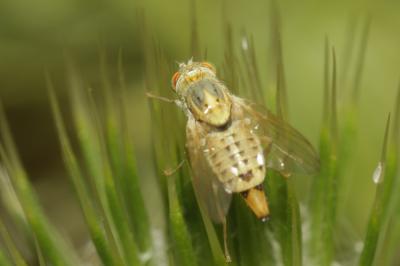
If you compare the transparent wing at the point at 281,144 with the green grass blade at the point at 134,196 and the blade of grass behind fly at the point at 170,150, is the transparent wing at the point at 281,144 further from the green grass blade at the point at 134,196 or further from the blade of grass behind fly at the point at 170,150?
the green grass blade at the point at 134,196

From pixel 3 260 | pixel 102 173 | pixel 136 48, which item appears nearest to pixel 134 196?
pixel 102 173

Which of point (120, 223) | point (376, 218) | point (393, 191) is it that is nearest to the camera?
point (376, 218)

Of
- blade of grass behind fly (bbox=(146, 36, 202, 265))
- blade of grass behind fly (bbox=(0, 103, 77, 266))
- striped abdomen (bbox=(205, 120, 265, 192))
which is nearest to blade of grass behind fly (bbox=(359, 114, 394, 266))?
striped abdomen (bbox=(205, 120, 265, 192))

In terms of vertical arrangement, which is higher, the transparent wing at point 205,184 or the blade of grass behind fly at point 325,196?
the transparent wing at point 205,184

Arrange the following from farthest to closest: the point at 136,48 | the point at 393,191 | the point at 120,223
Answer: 1. the point at 136,48
2. the point at 393,191
3. the point at 120,223

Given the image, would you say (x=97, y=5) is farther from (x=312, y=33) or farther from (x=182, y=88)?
(x=182, y=88)

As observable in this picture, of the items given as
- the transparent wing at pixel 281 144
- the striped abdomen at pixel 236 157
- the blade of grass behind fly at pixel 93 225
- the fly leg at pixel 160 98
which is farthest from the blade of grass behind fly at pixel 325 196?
Result: the blade of grass behind fly at pixel 93 225

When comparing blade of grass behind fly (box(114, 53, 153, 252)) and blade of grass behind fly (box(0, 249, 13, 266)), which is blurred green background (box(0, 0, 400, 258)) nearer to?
blade of grass behind fly (box(114, 53, 153, 252))

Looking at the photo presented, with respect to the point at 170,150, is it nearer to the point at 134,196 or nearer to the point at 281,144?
the point at 134,196

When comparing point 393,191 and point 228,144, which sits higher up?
point 228,144
